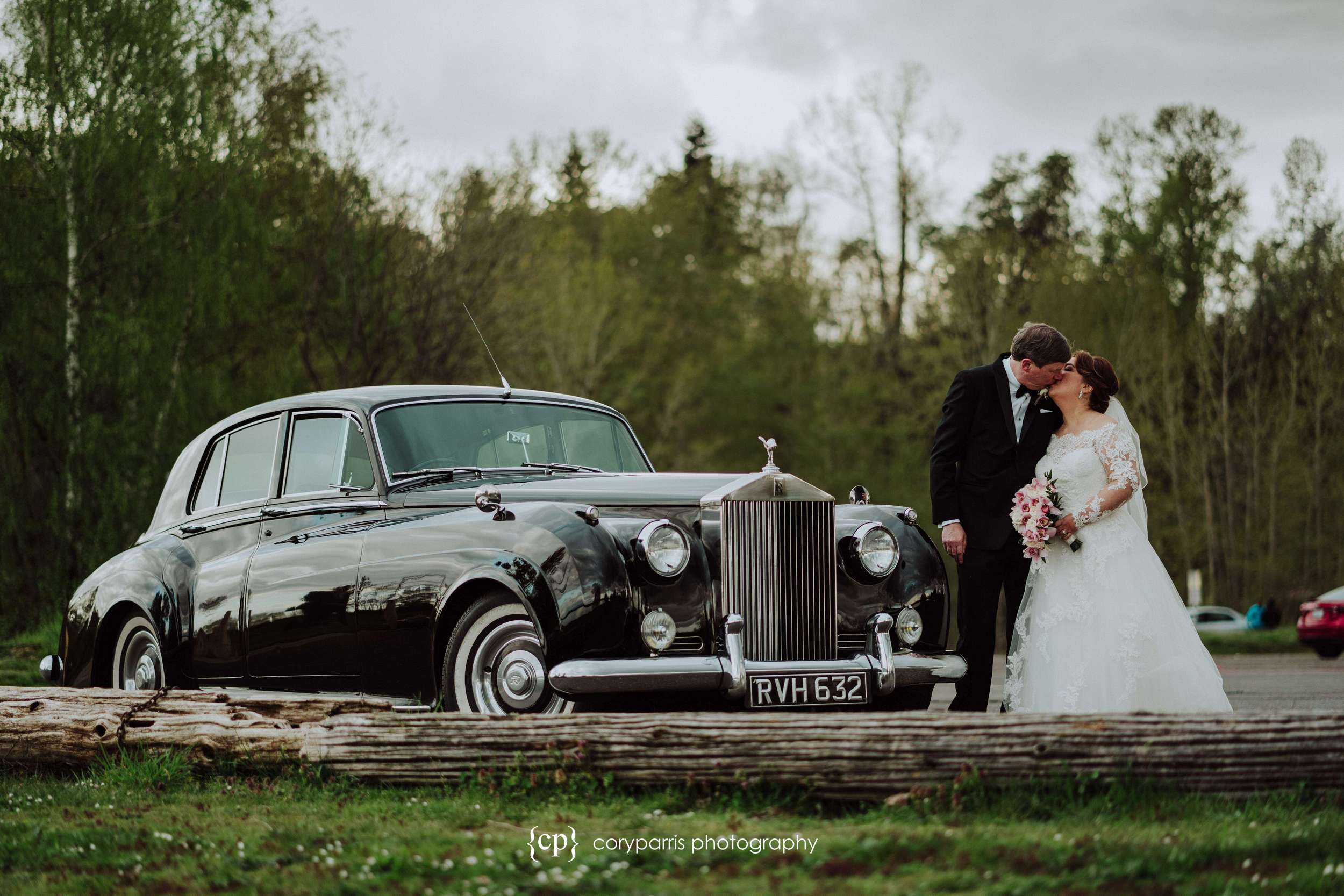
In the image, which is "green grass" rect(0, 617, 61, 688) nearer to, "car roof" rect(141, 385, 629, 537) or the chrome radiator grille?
"car roof" rect(141, 385, 629, 537)

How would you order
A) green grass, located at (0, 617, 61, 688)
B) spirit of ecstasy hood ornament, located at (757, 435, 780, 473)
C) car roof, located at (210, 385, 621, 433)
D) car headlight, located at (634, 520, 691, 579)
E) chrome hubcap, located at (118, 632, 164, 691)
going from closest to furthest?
car headlight, located at (634, 520, 691, 579) < spirit of ecstasy hood ornament, located at (757, 435, 780, 473) < car roof, located at (210, 385, 621, 433) < chrome hubcap, located at (118, 632, 164, 691) < green grass, located at (0, 617, 61, 688)

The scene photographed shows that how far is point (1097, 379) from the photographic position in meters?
7.52

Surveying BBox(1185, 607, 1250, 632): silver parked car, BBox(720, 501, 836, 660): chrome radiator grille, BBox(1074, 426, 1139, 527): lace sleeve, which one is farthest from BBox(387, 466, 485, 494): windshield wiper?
BBox(1185, 607, 1250, 632): silver parked car

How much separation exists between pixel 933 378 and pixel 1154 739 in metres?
32.9

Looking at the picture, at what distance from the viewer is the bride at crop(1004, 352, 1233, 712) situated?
23.4 feet

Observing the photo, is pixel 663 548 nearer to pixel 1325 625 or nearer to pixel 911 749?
pixel 911 749

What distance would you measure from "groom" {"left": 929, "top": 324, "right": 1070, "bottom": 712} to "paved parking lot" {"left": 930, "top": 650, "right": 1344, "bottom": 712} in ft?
2.37

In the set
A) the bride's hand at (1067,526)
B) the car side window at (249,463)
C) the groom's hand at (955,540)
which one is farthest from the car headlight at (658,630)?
the car side window at (249,463)

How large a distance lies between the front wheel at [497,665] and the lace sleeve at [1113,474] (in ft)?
9.21

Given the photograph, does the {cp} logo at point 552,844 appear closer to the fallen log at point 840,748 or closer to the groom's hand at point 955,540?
the fallen log at point 840,748

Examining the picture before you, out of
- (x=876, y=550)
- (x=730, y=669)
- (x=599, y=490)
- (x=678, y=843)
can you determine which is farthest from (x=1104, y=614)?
(x=678, y=843)

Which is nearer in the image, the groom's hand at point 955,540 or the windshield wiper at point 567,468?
the groom's hand at point 955,540

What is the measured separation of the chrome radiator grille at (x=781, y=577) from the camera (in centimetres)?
666

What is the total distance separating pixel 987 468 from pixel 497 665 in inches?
105
